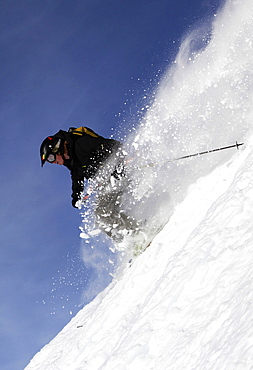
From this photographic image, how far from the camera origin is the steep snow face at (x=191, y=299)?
331 centimetres

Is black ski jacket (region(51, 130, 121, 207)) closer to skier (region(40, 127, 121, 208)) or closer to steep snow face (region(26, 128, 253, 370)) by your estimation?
skier (region(40, 127, 121, 208))

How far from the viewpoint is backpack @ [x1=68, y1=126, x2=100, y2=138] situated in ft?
30.0

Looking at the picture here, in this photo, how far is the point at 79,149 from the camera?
9.05 m

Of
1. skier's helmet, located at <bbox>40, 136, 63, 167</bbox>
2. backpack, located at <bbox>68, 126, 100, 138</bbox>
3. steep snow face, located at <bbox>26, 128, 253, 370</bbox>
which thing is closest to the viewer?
steep snow face, located at <bbox>26, 128, 253, 370</bbox>

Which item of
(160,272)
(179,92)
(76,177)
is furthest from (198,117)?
(160,272)

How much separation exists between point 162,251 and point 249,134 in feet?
9.16

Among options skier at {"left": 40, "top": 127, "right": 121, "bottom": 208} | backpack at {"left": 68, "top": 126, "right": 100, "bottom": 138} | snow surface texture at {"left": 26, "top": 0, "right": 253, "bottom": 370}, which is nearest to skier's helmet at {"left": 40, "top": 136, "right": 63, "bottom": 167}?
skier at {"left": 40, "top": 127, "right": 121, "bottom": 208}

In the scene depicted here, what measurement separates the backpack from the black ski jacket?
0.07m

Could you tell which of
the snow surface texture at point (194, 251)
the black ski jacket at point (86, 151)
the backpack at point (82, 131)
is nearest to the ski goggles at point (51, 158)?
the black ski jacket at point (86, 151)

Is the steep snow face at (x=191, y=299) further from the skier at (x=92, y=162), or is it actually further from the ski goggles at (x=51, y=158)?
the ski goggles at (x=51, y=158)

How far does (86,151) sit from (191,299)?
17.9 ft

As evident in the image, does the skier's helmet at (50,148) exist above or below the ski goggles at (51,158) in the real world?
above

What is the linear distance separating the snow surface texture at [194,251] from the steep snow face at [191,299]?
1 cm

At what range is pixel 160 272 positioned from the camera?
20.4 feet
